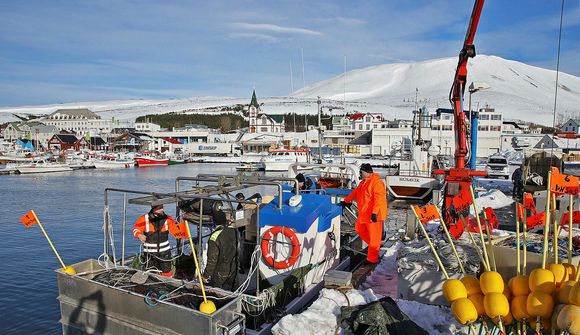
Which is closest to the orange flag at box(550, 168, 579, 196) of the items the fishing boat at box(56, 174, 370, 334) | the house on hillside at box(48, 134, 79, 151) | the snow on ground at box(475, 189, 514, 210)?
the fishing boat at box(56, 174, 370, 334)

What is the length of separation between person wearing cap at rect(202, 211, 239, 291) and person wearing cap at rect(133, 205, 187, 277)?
115 cm

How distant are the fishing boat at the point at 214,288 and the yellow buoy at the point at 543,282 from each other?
2.50 m

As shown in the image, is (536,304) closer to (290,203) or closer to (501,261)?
(501,261)

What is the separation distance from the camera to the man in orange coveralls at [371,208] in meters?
6.97

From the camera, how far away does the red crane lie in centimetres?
930

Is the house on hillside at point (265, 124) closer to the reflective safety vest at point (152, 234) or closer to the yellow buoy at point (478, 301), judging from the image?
the reflective safety vest at point (152, 234)

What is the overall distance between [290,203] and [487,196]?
14.3 m

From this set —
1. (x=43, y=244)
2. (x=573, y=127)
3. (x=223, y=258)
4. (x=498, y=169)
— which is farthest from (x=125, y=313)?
(x=573, y=127)

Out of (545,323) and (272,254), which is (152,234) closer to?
(272,254)

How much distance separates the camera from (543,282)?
3316 mm

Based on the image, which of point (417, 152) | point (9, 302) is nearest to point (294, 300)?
point (9, 302)

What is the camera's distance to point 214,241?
5.07 m

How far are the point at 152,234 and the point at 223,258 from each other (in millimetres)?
1624

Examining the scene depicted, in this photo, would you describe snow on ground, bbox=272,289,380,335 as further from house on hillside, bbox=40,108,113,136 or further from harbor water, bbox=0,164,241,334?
house on hillside, bbox=40,108,113,136
